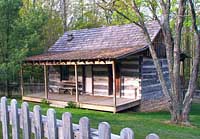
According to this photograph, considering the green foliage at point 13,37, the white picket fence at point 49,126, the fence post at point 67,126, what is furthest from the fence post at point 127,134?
the green foliage at point 13,37

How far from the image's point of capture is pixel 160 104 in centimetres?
1844

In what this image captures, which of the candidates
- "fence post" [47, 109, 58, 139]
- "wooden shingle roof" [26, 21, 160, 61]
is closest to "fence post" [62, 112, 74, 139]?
"fence post" [47, 109, 58, 139]

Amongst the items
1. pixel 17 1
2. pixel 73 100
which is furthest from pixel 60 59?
pixel 17 1

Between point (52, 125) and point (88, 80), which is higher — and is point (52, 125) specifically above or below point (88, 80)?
above

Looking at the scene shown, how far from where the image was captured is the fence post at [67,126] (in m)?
2.48

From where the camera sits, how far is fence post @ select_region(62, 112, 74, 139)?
248 centimetres

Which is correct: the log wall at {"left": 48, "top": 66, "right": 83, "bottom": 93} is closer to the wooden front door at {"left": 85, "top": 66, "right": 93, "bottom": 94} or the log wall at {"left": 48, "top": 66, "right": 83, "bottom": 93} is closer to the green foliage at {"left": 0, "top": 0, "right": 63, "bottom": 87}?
the wooden front door at {"left": 85, "top": 66, "right": 93, "bottom": 94}

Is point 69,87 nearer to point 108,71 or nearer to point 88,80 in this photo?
point 88,80

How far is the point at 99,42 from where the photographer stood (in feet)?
64.0

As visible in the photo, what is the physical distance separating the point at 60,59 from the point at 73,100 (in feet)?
8.23

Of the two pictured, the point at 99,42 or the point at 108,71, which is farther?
the point at 99,42

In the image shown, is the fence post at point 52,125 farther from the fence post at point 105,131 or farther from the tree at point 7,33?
the tree at point 7,33

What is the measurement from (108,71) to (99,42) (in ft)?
9.63

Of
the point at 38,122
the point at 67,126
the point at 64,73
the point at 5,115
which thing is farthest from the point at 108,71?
the point at 67,126
